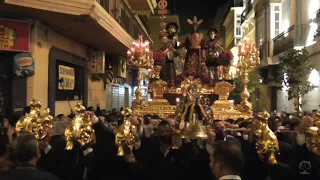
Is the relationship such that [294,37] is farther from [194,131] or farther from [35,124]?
[35,124]

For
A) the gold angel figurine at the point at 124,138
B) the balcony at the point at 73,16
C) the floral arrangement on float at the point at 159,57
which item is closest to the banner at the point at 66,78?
the balcony at the point at 73,16

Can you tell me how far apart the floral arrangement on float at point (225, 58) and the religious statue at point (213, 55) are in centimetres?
12

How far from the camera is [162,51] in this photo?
11.7 metres

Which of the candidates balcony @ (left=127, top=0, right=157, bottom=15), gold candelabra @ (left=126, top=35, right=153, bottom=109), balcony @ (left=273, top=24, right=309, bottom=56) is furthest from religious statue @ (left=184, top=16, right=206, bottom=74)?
balcony @ (left=127, top=0, right=157, bottom=15)

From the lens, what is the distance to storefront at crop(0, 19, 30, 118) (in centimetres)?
1018

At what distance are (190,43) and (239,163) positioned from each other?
8.80m

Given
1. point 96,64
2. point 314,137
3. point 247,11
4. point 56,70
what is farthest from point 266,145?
point 247,11

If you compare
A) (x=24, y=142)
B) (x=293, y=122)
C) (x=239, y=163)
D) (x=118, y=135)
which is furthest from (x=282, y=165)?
(x=24, y=142)

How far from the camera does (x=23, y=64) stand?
33.9 feet

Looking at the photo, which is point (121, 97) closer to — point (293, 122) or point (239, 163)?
point (293, 122)

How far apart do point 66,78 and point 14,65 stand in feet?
12.3

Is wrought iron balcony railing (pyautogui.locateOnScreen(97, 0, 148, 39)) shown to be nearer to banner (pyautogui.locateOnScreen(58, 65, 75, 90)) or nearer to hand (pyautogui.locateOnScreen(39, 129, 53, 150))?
banner (pyautogui.locateOnScreen(58, 65, 75, 90))

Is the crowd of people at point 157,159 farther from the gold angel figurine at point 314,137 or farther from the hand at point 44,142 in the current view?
the gold angel figurine at point 314,137

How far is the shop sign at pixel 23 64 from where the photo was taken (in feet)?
33.7
